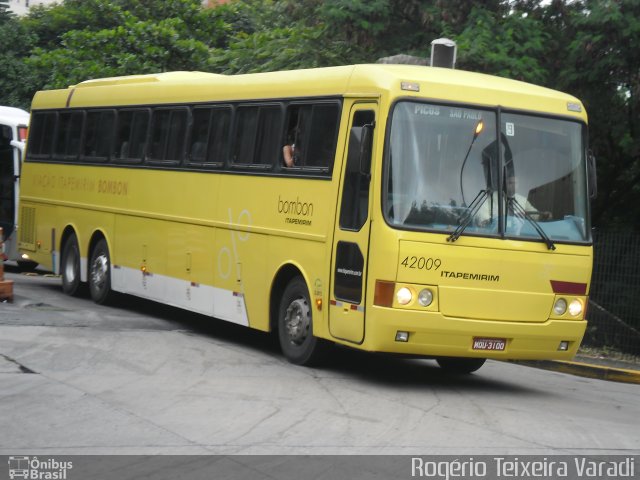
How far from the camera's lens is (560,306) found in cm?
1195

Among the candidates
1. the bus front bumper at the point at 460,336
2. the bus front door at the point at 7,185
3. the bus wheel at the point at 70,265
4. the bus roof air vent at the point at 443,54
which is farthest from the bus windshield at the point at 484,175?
the bus front door at the point at 7,185

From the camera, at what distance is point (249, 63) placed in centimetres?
2634

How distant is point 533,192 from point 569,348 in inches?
65.3

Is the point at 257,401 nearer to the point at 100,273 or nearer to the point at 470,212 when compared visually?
the point at 470,212

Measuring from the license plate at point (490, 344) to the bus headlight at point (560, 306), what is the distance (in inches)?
26.1

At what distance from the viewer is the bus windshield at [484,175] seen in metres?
11.3

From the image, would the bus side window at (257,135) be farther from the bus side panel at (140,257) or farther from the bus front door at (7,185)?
the bus front door at (7,185)

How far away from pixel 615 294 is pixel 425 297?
7.61 m

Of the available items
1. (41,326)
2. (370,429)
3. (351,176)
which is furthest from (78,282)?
(370,429)

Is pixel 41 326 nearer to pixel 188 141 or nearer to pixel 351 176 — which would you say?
pixel 188 141

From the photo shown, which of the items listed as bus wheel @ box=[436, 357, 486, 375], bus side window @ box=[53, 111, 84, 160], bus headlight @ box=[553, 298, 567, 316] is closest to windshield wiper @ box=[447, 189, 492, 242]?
bus headlight @ box=[553, 298, 567, 316]

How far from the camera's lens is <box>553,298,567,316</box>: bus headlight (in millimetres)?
11914

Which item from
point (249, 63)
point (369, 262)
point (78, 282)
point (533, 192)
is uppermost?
point (249, 63)

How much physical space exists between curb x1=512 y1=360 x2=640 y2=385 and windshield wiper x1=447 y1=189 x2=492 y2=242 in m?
4.93
